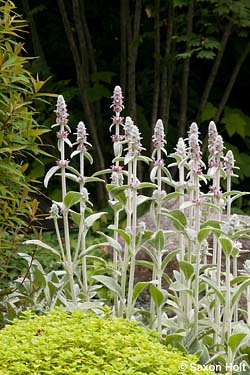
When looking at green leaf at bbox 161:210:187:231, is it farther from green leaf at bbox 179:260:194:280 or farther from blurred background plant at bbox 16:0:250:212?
blurred background plant at bbox 16:0:250:212

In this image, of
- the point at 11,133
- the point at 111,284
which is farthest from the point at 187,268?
the point at 11,133

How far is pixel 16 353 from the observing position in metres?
2.62

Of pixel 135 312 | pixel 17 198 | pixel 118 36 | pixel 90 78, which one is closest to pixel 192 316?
pixel 135 312

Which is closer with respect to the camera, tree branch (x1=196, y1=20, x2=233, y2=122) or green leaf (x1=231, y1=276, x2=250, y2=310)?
green leaf (x1=231, y1=276, x2=250, y2=310)

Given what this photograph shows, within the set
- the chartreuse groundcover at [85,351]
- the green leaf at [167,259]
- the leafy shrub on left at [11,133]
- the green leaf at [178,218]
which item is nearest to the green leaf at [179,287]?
the green leaf at [167,259]

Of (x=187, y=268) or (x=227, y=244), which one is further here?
(x=187, y=268)

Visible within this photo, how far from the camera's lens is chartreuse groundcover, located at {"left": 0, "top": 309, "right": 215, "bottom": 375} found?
2.54 metres

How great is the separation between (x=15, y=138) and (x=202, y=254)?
1.15m

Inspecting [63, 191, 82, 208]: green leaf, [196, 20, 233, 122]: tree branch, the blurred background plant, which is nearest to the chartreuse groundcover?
[63, 191, 82, 208]: green leaf

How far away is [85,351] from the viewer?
265cm

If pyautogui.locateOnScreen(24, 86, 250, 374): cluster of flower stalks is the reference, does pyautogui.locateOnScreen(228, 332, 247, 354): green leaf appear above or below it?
below

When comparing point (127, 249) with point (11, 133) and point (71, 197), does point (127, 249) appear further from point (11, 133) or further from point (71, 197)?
point (11, 133)

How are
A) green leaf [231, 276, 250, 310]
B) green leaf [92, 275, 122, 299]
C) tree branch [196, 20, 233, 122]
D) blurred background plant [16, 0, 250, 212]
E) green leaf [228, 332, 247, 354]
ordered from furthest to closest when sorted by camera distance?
1. blurred background plant [16, 0, 250, 212]
2. tree branch [196, 20, 233, 122]
3. green leaf [92, 275, 122, 299]
4. green leaf [231, 276, 250, 310]
5. green leaf [228, 332, 247, 354]

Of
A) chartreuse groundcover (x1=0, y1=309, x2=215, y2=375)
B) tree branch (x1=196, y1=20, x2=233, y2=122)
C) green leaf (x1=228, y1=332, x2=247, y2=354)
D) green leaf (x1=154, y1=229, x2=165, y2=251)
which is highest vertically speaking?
tree branch (x1=196, y1=20, x2=233, y2=122)
